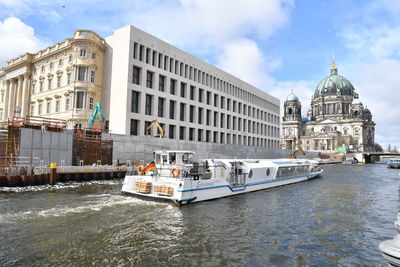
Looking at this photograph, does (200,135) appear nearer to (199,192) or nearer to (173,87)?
(173,87)

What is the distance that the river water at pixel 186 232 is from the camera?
10711 millimetres

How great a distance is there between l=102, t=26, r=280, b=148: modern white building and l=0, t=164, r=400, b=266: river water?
98.6 feet

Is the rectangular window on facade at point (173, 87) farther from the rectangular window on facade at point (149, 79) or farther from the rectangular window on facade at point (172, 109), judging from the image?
the rectangular window on facade at point (149, 79)

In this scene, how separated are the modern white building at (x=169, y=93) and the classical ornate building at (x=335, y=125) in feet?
373

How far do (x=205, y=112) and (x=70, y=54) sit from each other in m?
29.9

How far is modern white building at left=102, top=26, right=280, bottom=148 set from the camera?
4988 cm

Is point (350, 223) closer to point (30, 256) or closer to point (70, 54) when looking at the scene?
point (30, 256)

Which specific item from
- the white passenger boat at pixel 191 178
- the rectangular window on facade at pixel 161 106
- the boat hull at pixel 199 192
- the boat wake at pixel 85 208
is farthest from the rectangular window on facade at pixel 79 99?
the boat hull at pixel 199 192

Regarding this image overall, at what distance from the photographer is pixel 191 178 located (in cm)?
2130

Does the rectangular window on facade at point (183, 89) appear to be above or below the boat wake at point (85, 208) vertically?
above

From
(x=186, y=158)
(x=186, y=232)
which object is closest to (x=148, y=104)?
(x=186, y=158)

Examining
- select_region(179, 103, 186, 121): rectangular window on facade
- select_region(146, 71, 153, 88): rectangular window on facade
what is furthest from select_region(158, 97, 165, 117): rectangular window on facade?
select_region(179, 103, 186, 121): rectangular window on facade

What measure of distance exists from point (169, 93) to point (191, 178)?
38002mm

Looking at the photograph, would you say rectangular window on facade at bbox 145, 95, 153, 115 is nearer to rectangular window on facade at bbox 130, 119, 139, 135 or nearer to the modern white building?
the modern white building
